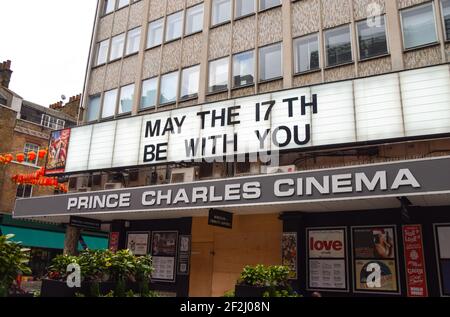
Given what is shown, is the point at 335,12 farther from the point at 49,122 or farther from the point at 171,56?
the point at 49,122

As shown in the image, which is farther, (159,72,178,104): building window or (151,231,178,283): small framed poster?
(159,72,178,104): building window

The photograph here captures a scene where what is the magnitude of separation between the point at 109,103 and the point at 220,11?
6888mm

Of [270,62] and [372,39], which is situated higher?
[270,62]

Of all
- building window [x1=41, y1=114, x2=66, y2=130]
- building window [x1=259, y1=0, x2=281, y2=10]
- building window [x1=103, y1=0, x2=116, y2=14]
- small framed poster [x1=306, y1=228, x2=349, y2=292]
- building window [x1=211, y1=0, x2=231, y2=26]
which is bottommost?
small framed poster [x1=306, y1=228, x2=349, y2=292]

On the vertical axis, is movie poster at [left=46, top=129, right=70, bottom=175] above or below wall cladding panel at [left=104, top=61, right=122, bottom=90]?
below

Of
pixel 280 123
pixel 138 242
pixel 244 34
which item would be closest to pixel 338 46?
pixel 280 123

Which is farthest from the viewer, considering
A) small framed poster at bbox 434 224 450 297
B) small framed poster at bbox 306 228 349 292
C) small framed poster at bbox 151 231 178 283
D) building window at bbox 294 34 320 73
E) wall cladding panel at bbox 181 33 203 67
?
wall cladding panel at bbox 181 33 203 67

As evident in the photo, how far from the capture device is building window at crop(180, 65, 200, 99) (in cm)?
1711

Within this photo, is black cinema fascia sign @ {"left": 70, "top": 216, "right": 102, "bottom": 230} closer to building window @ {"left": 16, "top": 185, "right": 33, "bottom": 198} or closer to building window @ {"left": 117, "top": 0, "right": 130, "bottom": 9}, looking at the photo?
building window @ {"left": 117, "top": 0, "right": 130, "bottom": 9}

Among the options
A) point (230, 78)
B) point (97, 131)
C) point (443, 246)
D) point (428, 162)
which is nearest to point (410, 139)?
point (428, 162)

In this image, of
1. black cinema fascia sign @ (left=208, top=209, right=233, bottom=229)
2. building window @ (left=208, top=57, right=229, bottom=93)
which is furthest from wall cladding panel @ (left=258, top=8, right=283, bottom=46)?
black cinema fascia sign @ (left=208, top=209, right=233, bottom=229)

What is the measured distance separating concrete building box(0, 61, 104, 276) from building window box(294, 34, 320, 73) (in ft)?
68.7

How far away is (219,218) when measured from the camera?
1284cm

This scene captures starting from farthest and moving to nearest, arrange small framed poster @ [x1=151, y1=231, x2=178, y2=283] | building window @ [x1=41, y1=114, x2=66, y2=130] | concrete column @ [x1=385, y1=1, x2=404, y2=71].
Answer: building window @ [x1=41, y1=114, x2=66, y2=130] < small framed poster @ [x1=151, y1=231, x2=178, y2=283] < concrete column @ [x1=385, y1=1, x2=404, y2=71]
